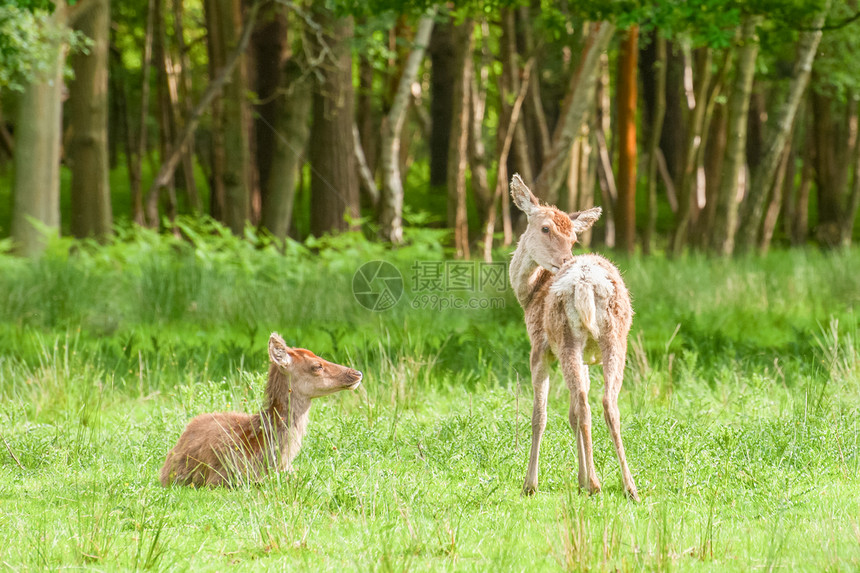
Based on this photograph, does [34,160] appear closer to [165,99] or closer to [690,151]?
[165,99]

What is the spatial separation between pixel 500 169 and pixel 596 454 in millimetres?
10078

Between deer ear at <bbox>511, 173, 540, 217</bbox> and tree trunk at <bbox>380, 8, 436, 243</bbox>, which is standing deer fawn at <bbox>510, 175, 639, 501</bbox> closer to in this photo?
deer ear at <bbox>511, 173, 540, 217</bbox>

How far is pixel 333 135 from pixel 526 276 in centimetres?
1171

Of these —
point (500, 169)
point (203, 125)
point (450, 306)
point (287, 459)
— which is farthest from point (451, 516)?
point (203, 125)

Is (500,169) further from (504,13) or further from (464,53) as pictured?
(504,13)

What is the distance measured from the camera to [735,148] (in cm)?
1534

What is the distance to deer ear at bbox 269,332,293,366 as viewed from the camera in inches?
193

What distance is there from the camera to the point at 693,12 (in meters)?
9.71

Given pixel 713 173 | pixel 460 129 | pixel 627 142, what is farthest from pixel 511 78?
pixel 713 173

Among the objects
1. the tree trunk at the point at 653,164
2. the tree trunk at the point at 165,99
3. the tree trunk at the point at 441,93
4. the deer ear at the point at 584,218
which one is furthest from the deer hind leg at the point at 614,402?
the tree trunk at the point at 441,93

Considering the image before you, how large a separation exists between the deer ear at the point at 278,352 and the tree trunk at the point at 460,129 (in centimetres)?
927

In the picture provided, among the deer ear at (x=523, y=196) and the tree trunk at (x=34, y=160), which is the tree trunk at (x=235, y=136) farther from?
the deer ear at (x=523, y=196)

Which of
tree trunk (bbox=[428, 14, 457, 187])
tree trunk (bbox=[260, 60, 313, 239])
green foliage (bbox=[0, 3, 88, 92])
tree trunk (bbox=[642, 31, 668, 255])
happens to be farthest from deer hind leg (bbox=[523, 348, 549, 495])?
tree trunk (bbox=[428, 14, 457, 187])

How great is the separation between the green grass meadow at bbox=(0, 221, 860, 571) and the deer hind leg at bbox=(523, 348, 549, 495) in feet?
0.39
